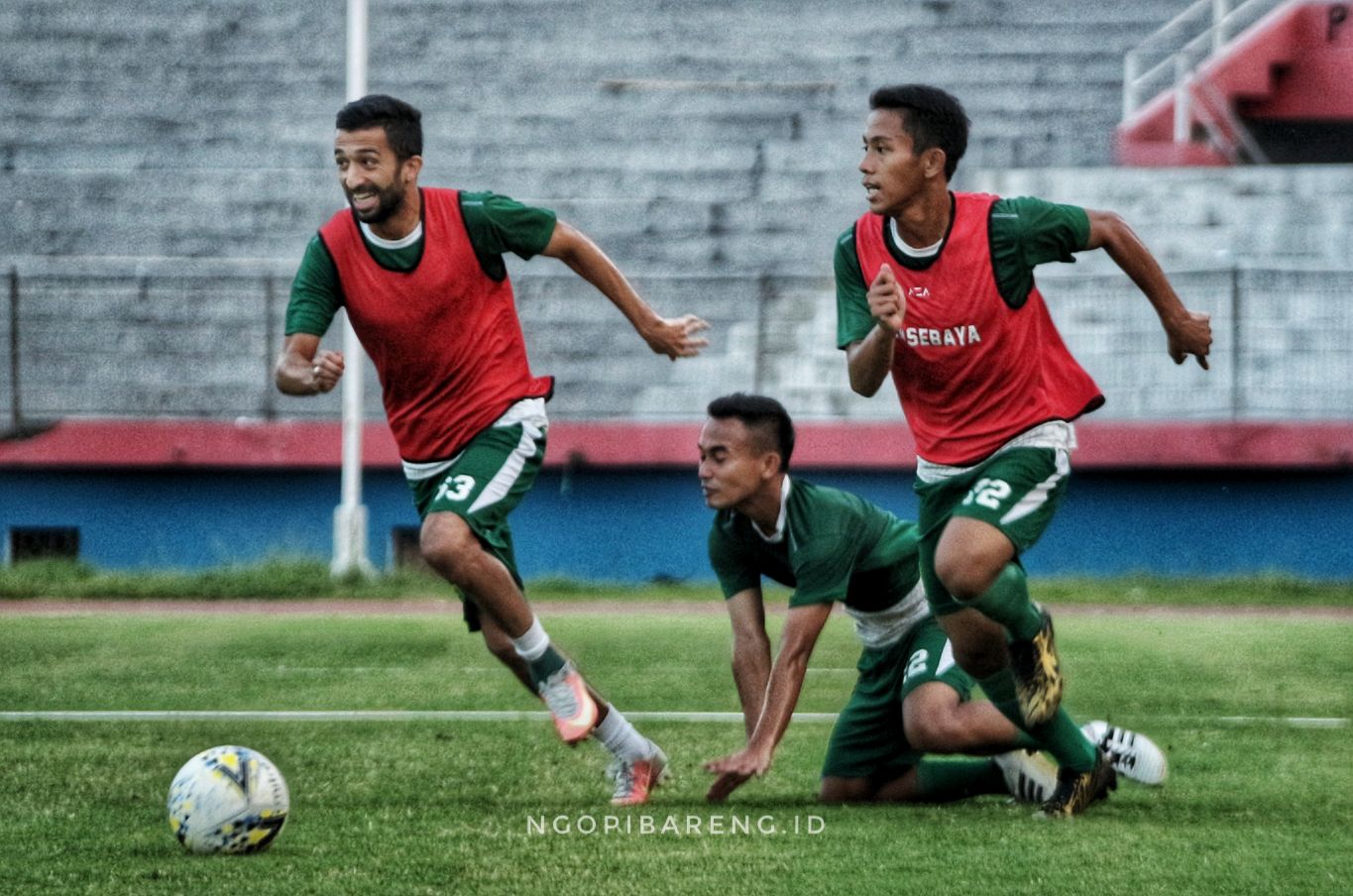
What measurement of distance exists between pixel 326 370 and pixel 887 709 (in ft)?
7.09

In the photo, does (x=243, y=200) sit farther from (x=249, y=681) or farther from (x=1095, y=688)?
(x=1095, y=688)

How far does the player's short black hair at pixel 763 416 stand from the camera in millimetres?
6578

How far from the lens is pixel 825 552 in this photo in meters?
6.46

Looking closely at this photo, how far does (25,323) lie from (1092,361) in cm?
899

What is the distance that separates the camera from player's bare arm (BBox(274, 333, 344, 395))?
630 centimetres

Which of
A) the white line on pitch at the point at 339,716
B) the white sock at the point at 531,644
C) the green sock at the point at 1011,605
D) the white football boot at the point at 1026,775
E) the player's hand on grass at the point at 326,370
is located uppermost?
the player's hand on grass at the point at 326,370

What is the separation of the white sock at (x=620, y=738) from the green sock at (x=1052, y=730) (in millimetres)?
1147

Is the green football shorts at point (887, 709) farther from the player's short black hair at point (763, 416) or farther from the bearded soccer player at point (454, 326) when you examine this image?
the player's short black hair at point (763, 416)

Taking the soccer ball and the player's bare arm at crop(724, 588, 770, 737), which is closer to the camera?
the soccer ball

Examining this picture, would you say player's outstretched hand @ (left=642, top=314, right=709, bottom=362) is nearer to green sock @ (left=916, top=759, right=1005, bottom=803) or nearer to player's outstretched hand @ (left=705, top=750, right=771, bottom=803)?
player's outstretched hand @ (left=705, top=750, right=771, bottom=803)

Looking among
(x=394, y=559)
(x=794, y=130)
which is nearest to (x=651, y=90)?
(x=794, y=130)

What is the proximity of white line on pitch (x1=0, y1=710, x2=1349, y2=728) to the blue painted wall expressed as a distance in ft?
26.1

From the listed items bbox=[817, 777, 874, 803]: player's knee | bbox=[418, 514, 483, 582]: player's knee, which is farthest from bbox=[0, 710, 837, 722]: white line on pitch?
bbox=[418, 514, 483, 582]: player's knee

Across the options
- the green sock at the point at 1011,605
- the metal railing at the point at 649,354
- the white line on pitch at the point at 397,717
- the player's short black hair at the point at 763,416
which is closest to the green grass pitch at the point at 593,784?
the white line on pitch at the point at 397,717
